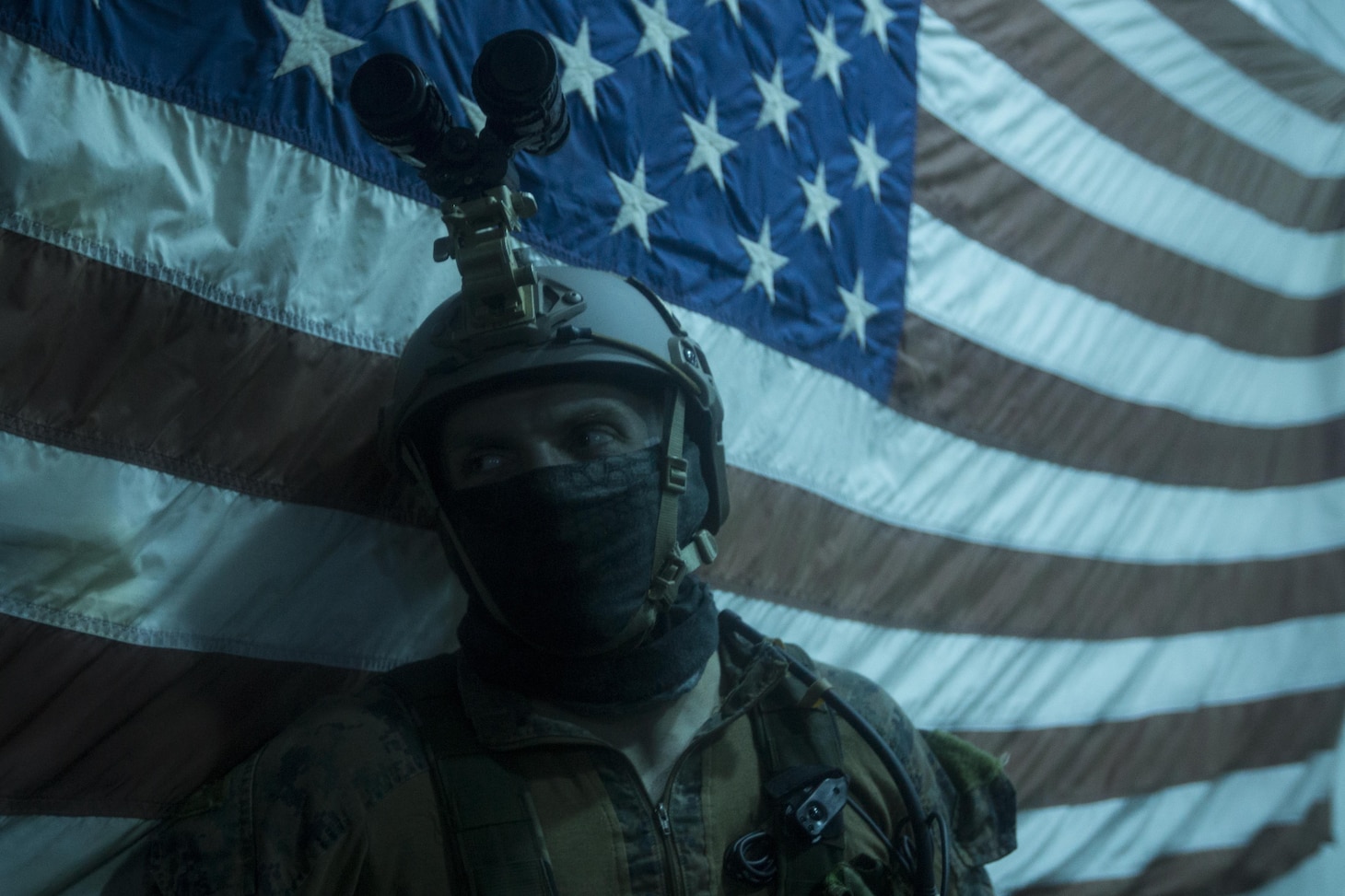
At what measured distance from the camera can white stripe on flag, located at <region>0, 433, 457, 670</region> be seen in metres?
1.16

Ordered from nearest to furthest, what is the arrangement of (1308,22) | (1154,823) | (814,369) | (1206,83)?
1. (814,369)
2. (1154,823)
3. (1206,83)
4. (1308,22)

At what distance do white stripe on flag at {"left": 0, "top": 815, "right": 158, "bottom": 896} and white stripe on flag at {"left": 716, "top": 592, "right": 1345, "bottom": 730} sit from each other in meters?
0.96

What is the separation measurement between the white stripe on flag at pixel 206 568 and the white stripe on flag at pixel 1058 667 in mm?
587

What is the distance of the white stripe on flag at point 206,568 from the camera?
116 cm

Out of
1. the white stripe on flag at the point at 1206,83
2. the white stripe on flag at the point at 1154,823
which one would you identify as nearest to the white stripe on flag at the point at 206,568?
the white stripe on flag at the point at 1154,823

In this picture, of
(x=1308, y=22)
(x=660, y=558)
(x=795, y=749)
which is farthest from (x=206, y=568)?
(x=1308, y=22)

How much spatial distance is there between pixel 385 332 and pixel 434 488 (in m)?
0.31

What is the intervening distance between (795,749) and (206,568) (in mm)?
800

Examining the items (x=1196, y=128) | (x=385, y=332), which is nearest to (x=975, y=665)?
(x=385, y=332)

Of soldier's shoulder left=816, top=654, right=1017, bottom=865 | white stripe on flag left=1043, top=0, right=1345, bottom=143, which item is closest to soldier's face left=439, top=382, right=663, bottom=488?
soldier's shoulder left=816, top=654, right=1017, bottom=865

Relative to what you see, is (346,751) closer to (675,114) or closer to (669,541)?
(669,541)

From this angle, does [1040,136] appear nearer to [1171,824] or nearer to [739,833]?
[1171,824]

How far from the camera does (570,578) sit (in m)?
1.11

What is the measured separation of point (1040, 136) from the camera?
7.70ft
